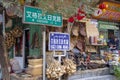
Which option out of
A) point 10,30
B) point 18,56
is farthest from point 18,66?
point 10,30

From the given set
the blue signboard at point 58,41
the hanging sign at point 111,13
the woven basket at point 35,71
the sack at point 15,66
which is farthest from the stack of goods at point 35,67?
the hanging sign at point 111,13

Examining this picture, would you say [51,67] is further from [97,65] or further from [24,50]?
[97,65]

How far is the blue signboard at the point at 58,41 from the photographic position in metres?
6.88

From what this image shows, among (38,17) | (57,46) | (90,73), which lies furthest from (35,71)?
(90,73)

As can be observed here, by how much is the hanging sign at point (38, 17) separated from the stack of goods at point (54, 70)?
1.21 m

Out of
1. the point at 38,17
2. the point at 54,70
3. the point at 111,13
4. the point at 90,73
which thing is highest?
the point at 111,13

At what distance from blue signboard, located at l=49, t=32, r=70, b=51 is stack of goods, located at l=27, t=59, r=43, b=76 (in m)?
0.61

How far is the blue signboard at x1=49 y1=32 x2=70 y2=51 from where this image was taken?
6.88 m

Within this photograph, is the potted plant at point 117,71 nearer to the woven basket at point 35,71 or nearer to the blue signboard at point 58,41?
the blue signboard at point 58,41

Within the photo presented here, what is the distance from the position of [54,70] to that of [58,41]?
879mm

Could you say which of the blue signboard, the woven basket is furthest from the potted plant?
the woven basket

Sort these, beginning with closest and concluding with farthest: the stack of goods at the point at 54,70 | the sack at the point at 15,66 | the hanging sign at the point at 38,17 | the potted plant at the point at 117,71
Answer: the hanging sign at the point at 38,17, the stack of goods at the point at 54,70, the sack at the point at 15,66, the potted plant at the point at 117,71

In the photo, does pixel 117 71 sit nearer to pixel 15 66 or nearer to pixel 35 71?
pixel 35 71

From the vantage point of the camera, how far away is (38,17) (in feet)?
20.7
